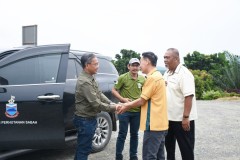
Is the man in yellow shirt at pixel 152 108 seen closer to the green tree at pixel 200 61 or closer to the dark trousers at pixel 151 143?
the dark trousers at pixel 151 143

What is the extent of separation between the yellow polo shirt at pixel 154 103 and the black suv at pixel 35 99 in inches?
47.0

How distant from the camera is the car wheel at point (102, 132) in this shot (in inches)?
223

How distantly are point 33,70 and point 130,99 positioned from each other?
61.4 inches

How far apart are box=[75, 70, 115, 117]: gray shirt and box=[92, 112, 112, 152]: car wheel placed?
153 cm

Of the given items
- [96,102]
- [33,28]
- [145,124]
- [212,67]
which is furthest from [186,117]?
[212,67]

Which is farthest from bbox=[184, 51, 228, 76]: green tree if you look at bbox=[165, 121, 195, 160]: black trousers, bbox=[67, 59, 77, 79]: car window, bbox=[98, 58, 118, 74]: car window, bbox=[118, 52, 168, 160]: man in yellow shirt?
bbox=[118, 52, 168, 160]: man in yellow shirt

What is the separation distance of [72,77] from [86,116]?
119 cm

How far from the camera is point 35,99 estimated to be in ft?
14.2

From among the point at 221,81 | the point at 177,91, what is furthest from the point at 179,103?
the point at 221,81

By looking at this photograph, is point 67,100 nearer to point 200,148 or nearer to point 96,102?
point 96,102

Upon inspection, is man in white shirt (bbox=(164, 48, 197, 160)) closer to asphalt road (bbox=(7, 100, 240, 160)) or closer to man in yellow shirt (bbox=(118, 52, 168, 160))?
man in yellow shirt (bbox=(118, 52, 168, 160))

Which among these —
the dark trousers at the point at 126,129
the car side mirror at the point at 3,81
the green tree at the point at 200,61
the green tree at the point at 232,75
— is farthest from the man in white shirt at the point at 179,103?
the green tree at the point at 200,61

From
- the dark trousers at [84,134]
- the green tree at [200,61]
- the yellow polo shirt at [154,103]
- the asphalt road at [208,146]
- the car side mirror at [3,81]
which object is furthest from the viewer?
the green tree at [200,61]

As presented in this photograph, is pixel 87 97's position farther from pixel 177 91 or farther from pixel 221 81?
pixel 221 81
